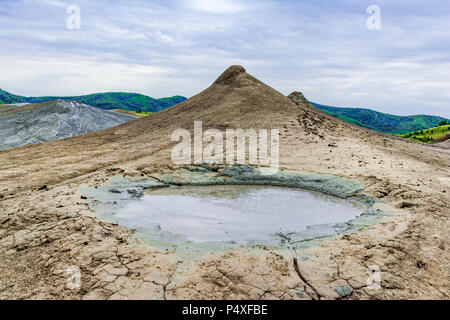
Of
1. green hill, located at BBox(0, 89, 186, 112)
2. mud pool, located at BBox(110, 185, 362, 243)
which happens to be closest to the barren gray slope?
mud pool, located at BBox(110, 185, 362, 243)

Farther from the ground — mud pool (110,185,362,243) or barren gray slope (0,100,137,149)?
barren gray slope (0,100,137,149)

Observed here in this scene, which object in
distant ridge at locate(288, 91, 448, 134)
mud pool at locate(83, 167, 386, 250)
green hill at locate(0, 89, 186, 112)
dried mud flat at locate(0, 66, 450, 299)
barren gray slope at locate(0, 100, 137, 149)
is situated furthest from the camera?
distant ridge at locate(288, 91, 448, 134)

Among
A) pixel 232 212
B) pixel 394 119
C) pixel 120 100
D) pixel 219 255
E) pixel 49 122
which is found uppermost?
pixel 120 100

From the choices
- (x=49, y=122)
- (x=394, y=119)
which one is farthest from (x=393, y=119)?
(x=49, y=122)

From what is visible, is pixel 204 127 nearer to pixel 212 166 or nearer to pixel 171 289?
pixel 212 166

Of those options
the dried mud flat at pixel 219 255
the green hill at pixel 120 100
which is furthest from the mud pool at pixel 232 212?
the green hill at pixel 120 100

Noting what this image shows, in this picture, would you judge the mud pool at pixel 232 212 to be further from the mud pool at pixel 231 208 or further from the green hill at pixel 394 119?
the green hill at pixel 394 119

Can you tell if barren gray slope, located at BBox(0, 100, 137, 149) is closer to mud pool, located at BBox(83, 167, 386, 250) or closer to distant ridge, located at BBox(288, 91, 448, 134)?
mud pool, located at BBox(83, 167, 386, 250)

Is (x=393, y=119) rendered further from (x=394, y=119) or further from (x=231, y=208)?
(x=231, y=208)
